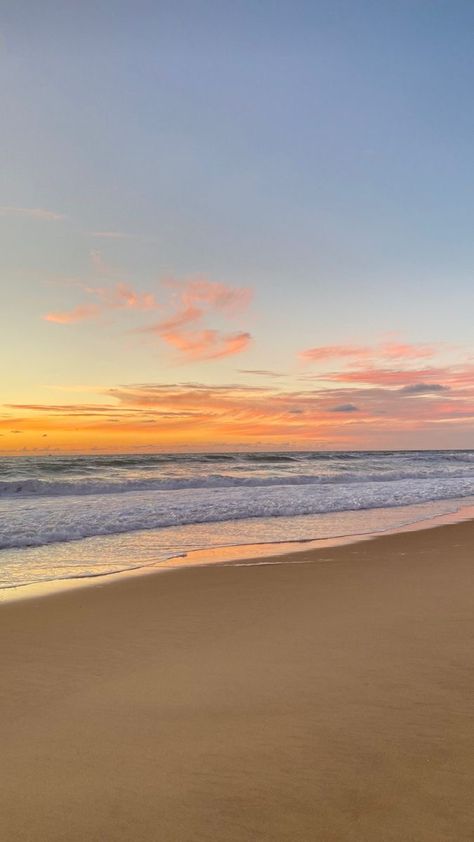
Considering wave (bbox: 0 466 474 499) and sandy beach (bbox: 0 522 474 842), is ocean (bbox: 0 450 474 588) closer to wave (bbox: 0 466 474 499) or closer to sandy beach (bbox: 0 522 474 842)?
sandy beach (bbox: 0 522 474 842)

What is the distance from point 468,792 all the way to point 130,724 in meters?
1.86

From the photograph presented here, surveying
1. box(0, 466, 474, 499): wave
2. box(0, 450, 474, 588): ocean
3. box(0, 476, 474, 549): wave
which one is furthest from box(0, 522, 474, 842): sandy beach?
box(0, 466, 474, 499): wave

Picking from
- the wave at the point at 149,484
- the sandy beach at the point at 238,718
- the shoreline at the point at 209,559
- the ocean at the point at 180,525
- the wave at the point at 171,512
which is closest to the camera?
the sandy beach at the point at 238,718

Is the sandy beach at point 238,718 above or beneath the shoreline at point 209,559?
above

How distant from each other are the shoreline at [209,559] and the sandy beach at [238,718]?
651 millimetres

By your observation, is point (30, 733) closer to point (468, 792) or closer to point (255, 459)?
point (468, 792)

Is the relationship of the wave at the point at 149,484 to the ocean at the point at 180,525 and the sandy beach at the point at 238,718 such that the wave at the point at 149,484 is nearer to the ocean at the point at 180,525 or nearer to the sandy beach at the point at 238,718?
the ocean at the point at 180,525

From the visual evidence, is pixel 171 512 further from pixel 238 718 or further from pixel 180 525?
pixel 238 718

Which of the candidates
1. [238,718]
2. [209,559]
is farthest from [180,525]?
[238,718]

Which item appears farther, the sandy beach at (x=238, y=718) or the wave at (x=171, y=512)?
the wave at (x=171, y=512)

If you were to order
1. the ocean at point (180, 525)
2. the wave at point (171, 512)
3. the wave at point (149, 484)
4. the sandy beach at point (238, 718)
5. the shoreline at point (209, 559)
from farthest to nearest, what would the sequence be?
the wave at point (149, 484)
the wave at point (171, 512)
the ocean at point (180, 525)
the shoreline at point (209, 559)
the sandy beach at point (238, 718)

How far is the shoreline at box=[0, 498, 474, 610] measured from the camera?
7492 millimetres

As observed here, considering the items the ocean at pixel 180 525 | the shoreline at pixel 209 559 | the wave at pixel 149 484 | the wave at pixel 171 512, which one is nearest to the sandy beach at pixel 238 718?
the shoreline at pixel 209 559

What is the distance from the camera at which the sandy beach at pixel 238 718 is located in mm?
2791
